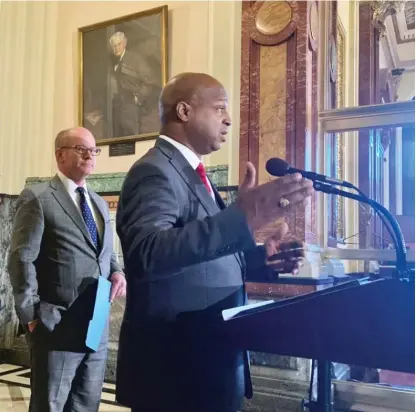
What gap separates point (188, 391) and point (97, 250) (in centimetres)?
140

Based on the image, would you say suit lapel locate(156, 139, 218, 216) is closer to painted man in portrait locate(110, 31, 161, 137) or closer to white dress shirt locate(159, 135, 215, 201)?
white dress shirt locate(159, 135, 215, 201)

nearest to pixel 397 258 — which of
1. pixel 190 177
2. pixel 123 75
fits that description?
pixel 190 177

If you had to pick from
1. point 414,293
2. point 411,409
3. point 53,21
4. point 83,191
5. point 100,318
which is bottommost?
point 411,409

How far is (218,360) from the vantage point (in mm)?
1207

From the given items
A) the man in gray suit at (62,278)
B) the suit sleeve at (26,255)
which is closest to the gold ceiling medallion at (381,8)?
the man in gray suit at (62,278)

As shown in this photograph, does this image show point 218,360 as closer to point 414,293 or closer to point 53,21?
point 414,293

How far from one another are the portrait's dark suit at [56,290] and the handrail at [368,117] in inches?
72.0

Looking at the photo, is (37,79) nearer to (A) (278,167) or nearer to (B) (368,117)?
(B) (368,117)

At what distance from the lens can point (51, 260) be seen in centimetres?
239

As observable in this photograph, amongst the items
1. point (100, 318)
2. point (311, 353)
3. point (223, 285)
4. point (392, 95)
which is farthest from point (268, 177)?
point (392, 95)

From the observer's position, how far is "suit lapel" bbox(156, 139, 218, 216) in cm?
131

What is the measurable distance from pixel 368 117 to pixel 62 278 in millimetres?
2132

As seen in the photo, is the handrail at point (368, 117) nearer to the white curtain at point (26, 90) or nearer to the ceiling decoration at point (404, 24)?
the white curtain at point (26, 90)

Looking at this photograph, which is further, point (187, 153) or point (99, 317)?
point (99, 317)
